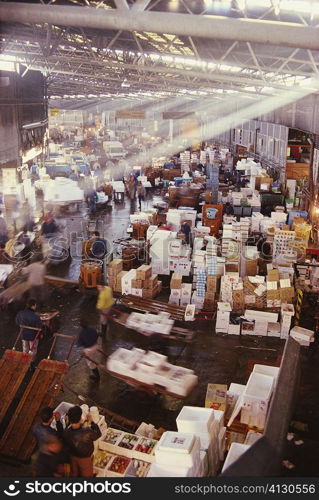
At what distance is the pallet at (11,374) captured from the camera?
7.02 m

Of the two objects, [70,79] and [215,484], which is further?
[70,79]

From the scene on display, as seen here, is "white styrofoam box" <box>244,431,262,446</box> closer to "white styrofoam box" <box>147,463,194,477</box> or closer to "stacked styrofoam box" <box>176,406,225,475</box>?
"stacked styrofoam box" <box>176,406,225,475</box>

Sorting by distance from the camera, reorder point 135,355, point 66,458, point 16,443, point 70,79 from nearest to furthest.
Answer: point 66,458
point 16,443
point 135,355
point 70,79

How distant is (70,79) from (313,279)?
24252mm

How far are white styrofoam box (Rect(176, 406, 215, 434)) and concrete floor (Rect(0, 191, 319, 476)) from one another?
4.80 feet

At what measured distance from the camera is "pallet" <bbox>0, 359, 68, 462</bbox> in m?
6.39

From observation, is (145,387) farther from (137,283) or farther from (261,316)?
(137,283)

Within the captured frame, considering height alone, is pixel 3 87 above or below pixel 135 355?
above

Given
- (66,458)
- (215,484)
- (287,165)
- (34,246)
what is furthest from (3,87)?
(215,484)

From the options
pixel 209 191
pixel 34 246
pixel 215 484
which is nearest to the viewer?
pixel 215 484

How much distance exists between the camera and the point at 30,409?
6.79 m

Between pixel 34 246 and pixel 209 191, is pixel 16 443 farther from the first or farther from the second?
pixel 209 191

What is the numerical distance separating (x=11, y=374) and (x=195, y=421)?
3.19 meters

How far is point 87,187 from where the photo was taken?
2219 centimetres
